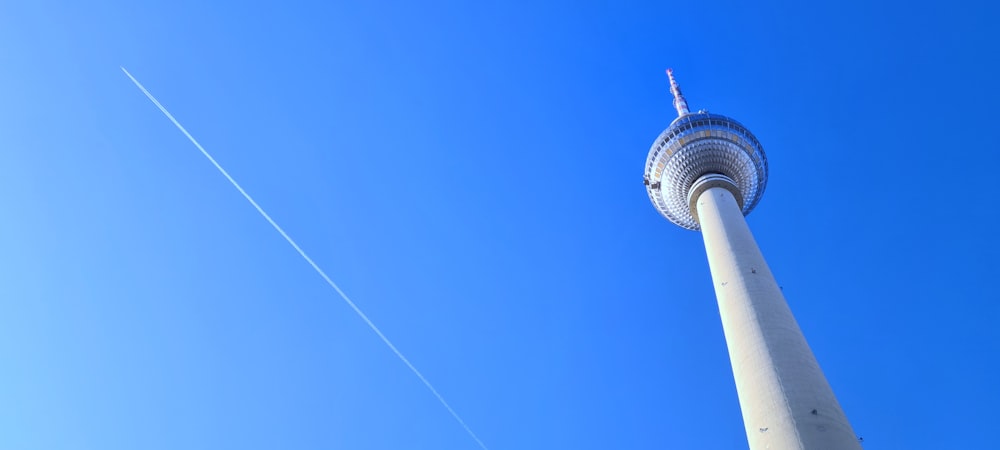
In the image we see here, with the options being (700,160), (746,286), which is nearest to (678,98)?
(700,160)

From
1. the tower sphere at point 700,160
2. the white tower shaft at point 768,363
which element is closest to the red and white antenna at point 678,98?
the tower sphere at point 700,160

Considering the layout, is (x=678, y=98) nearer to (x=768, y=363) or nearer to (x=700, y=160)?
(x=700, y=160)

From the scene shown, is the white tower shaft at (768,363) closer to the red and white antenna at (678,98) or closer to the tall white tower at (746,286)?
the tall white tower at (746,286)

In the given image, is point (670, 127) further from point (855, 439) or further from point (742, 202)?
point (855, 439)

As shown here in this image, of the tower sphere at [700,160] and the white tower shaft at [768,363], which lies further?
the tower sphere at [700,160]

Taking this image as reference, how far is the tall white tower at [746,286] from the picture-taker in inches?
899

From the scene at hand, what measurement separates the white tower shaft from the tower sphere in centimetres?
1229

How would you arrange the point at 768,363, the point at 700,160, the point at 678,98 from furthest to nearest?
the point at 678,98
the point at 700,160
the point at 768,363

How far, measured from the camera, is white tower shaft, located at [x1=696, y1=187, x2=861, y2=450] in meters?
22.3

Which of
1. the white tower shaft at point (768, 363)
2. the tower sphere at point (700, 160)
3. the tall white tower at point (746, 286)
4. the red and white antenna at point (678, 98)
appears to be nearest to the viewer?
the white tower shaft at point (768, 363)

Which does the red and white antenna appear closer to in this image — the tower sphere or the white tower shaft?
the tower sphere

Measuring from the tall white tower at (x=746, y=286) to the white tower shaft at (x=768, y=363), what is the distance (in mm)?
40

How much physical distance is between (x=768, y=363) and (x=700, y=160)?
2406cm

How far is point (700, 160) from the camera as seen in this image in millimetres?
47094
